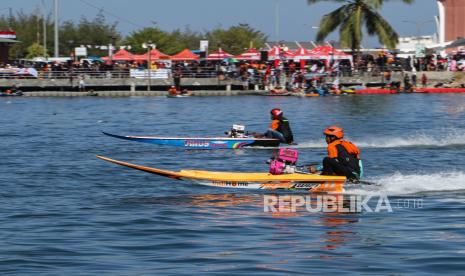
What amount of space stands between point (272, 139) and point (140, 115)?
780 inches

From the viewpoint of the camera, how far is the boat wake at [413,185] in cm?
1851

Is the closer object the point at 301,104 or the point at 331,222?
the point at 331,222

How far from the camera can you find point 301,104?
177 feet

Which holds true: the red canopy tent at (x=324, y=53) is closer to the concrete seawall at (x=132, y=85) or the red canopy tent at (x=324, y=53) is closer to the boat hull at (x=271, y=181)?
the concrete seawall at (x=132, y=85)

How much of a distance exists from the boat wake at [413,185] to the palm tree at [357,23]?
45.7m

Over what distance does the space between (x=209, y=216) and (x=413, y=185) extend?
5290 mm

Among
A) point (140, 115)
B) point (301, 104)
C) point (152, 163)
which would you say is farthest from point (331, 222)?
point (301, 104)

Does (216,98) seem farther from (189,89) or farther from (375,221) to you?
(375,221)

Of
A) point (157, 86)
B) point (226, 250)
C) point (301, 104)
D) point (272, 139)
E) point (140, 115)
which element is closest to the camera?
point (226, 250)

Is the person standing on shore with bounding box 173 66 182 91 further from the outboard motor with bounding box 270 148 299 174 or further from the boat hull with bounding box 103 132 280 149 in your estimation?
the outboard motor with bounding box 270 148 299 174

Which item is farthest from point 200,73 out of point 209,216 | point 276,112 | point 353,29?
point 209,216

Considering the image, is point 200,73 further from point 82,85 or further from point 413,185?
point 413,185

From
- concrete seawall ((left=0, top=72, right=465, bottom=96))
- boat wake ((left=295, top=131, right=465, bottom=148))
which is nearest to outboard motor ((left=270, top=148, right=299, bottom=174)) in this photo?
boat wake ((left=295, top=131, right=465, bottom=148))

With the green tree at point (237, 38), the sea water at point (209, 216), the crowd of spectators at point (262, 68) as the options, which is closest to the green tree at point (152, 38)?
the green tree at point (237, 38)
